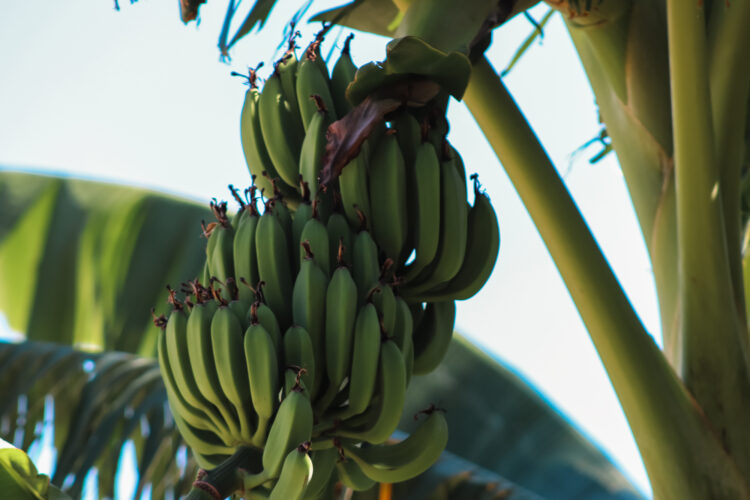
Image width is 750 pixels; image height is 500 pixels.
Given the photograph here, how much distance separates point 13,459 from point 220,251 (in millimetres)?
313

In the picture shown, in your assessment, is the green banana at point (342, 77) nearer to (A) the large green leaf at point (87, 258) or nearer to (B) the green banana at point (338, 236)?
(B) the green banana at point (338, 236)

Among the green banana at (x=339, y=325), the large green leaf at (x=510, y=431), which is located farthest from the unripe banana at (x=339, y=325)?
the large green leaf at (x=510, y=431)

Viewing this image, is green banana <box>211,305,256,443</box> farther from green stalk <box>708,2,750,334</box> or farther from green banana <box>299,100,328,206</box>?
green stalk <box>708,2,750,334</box>

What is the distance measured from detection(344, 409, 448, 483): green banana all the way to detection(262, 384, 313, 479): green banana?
155 mm

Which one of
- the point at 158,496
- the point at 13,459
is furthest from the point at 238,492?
the point at 158,496

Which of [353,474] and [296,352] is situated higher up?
[296,352]

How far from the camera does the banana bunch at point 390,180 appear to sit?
0.98 metres

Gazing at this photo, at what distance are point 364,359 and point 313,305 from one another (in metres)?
0.08

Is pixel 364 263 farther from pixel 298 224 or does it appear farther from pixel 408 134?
pixel 408 134

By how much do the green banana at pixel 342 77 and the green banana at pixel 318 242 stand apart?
22 cm

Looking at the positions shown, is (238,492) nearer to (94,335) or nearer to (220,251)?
(220,251)

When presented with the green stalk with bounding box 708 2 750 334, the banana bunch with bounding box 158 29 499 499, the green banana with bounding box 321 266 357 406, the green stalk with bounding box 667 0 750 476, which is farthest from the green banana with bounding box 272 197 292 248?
the green stalk with bounding box 708 2 750 334

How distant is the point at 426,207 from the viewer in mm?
974

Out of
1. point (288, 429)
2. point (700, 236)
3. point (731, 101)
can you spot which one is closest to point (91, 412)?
point (288, 429)
